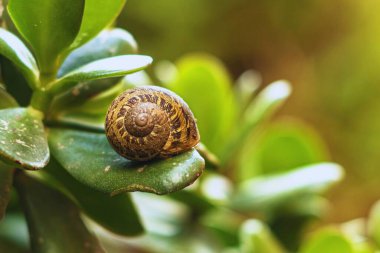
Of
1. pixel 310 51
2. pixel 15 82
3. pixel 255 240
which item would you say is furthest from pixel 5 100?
pixel 310 51

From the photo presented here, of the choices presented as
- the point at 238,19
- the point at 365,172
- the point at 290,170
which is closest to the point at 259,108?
the point at 290,170

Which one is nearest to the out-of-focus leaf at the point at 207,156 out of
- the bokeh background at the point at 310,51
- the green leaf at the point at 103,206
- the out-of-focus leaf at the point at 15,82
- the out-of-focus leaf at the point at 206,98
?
the green leaf at the point at 103,206

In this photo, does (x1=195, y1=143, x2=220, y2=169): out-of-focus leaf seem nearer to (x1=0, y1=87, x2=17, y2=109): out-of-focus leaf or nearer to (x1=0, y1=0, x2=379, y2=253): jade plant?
(x1=0, y1=0, x2=379, y2=253): jade plant

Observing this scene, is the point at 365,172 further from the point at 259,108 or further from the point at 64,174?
the point at 64,174

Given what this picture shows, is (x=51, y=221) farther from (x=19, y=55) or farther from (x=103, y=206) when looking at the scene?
(x=19, y=55)

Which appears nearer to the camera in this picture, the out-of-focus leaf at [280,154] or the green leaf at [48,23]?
the green leaf at [48,23]

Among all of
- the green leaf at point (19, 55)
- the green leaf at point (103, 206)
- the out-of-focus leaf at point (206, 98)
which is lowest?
the green leaf at point (103, 206)

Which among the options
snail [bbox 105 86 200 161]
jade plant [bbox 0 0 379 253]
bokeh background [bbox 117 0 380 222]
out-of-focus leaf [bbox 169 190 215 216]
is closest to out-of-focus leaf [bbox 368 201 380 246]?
jade plant [bbox 0 0 379 253]

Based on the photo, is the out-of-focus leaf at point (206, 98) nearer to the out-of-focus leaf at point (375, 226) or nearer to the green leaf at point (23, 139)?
the out-of-focus leaf at point (375, 226)
